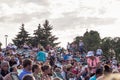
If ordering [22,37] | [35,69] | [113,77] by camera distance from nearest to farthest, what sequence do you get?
[113,77], [35,69], [22,37]

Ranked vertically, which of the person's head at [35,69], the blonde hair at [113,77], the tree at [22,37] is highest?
the tree at [22,37]

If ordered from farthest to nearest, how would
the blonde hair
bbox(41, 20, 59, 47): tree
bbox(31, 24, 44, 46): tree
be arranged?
bbox(41, 20, 59, 47): tree, bbox(31, 24, 44, 46): tree, the blonde hair

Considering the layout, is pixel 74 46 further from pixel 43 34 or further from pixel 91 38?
pixel 91 38

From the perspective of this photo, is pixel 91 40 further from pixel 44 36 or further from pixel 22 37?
pixel 22 37

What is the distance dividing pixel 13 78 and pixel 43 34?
3527 inches

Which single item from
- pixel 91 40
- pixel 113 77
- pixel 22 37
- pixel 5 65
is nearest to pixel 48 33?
pixel 22 37

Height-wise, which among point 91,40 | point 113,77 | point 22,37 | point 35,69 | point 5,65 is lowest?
point 113,77

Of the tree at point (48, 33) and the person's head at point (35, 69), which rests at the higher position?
the tree at point (48, 33)

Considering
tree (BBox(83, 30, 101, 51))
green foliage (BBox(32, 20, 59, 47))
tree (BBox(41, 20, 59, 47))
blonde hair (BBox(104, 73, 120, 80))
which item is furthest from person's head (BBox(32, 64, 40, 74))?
tree (BBox(83, 30, 101, 51))

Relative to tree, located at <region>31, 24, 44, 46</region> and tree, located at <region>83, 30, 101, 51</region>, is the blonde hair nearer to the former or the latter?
tree, located at <region>31, 24, 44, 46</region>

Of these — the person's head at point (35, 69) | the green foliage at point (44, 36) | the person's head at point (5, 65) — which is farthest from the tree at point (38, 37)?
the person's head at point (35, 69)

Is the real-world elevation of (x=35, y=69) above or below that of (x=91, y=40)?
below

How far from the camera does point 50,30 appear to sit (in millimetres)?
105562

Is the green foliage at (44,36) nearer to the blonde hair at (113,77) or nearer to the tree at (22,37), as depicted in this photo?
the tree at (22,37)
